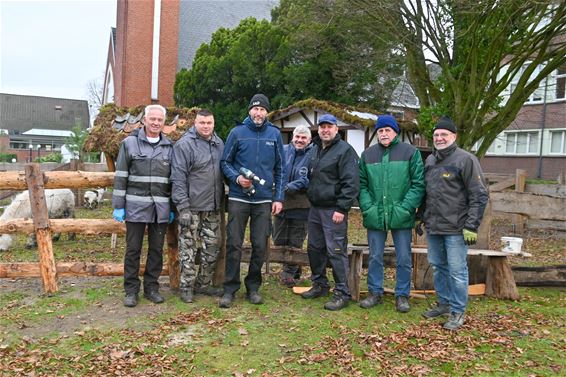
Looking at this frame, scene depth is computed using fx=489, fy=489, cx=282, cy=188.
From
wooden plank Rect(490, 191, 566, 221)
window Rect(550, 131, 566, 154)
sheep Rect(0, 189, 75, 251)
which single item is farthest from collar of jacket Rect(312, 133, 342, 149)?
window Rect(550, 131, 566, 154)

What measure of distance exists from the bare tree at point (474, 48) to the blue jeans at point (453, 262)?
26.8 feet

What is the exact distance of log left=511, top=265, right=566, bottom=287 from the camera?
6410mm

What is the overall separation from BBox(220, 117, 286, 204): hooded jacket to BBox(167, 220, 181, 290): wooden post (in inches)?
35.2

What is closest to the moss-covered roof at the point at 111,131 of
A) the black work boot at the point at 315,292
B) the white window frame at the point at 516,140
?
the black work boot at the point at 315,292

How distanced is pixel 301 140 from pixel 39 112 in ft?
205

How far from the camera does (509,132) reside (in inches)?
1042

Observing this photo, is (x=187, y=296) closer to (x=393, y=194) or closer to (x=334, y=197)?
(x=334, y=197)

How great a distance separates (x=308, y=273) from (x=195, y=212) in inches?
99.1

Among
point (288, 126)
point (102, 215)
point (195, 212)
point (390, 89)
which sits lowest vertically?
point (102, 215)

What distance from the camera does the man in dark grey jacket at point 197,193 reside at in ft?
17.3

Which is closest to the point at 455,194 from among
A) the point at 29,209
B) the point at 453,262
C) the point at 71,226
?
the point at 453,262

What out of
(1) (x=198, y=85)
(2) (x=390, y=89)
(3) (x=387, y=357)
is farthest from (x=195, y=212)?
(1) (x=198, y=85)

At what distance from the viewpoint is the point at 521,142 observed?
1027 inches

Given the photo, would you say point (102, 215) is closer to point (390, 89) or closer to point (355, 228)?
point (355, 228)
